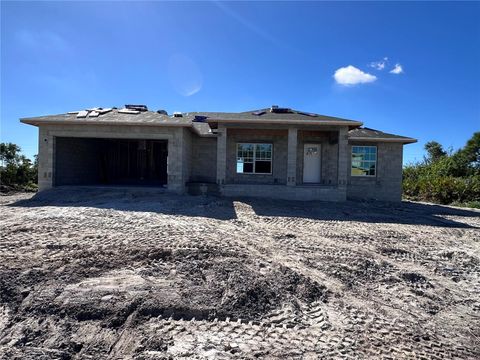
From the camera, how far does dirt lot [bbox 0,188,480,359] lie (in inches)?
125

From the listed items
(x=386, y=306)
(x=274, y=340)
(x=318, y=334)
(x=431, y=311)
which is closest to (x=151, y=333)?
(x=274, y=340)

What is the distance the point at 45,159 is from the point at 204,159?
24.3 feet

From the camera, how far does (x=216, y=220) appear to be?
864 centimetres

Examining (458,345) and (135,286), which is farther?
(135,286)

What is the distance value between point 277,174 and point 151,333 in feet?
43.5

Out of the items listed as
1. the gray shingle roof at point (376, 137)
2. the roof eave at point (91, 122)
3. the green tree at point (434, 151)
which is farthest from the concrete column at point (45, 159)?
the green tree at point (434, 151)

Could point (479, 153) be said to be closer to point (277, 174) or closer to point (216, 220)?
point (277, 174)

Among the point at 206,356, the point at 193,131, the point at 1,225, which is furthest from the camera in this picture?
the point at 193,131

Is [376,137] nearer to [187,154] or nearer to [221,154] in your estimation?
[221,154]

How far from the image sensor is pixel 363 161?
54.3ft

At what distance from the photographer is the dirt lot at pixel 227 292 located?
3172 mm

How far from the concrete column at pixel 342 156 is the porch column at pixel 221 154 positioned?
5443 mm

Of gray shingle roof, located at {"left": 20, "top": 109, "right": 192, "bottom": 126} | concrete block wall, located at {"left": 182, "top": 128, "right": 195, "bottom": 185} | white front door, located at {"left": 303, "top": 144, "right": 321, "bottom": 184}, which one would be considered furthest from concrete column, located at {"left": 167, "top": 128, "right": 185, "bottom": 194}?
white front door, located at {"left": 303, "top": 144, "right": 321, "bottom": 184}

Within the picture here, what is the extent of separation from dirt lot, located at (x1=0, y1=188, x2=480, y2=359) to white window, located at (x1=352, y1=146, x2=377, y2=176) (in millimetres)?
9092
